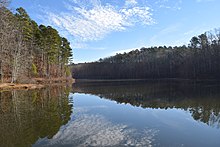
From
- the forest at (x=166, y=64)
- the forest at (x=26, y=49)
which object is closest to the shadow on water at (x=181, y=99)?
the forest at (x=26, y=49)

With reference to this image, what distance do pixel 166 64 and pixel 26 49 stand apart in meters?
70.0

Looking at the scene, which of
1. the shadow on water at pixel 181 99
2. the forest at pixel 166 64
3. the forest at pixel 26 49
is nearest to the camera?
the shadow on water at pixel 181 99

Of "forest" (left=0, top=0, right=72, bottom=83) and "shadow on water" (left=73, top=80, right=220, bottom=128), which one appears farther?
"forest" (left=0, top=0, right=72, bottom=83)

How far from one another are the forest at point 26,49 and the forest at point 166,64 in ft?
135

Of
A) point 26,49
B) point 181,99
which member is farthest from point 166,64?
point 181,99

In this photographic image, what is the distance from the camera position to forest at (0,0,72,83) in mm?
30438

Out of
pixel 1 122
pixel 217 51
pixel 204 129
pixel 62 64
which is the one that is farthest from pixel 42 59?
pixel 217 51

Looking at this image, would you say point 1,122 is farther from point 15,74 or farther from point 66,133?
point 15,74

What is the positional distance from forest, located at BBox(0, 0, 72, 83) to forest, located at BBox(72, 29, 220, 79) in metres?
41.0

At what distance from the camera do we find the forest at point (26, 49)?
30.4m

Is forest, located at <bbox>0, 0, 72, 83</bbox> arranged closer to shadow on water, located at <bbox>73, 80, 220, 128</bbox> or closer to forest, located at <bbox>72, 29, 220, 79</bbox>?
shadow on water, located at <bbox>73, 80, 220, 128</bbox>

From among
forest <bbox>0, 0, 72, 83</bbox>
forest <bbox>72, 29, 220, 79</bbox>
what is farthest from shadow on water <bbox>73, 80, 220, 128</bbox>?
forest <bbox>72, 29, 220, 79</bbox>

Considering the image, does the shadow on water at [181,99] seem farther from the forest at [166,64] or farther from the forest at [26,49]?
the forest at [166,64]

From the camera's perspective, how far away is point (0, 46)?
29.0 m
